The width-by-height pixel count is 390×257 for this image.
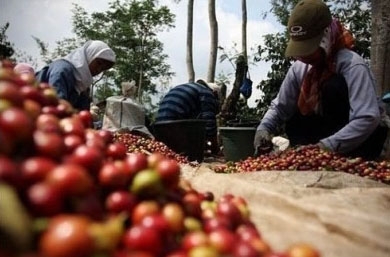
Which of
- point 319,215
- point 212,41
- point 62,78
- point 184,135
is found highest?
point 212,41

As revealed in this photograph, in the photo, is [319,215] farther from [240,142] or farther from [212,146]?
[212,146]

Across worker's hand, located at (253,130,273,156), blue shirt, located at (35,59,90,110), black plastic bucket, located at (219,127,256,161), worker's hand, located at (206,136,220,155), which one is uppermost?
blue shirt, located at (35,59,90,110)

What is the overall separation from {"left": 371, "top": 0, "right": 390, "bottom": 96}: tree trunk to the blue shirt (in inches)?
168

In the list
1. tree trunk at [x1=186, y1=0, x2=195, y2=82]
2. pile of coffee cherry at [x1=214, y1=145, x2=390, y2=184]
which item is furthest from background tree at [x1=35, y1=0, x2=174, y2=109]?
pile of coffee cherry at [x1=214, y1=145, x2=390, y2=184]

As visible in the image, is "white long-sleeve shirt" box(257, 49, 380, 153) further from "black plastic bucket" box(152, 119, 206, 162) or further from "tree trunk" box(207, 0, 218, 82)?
"tree trunk" box(207, 0, 218, 82)

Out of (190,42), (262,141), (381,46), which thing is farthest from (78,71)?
(190,42)

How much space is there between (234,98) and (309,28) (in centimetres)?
729

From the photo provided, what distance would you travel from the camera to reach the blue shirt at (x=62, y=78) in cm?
490

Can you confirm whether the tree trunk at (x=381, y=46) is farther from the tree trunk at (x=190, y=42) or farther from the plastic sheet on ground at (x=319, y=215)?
the tree trunk at (x=190, y=42)

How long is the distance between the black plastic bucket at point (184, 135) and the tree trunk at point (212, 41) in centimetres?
793

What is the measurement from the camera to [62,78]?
195 inches

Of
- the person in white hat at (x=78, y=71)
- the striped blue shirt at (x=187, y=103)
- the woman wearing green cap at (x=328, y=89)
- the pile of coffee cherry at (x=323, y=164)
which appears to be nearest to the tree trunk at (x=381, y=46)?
the striped blue shirt at (x=187, y=103)

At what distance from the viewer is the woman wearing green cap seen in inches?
151

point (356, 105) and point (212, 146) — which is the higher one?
point (356, 105)
